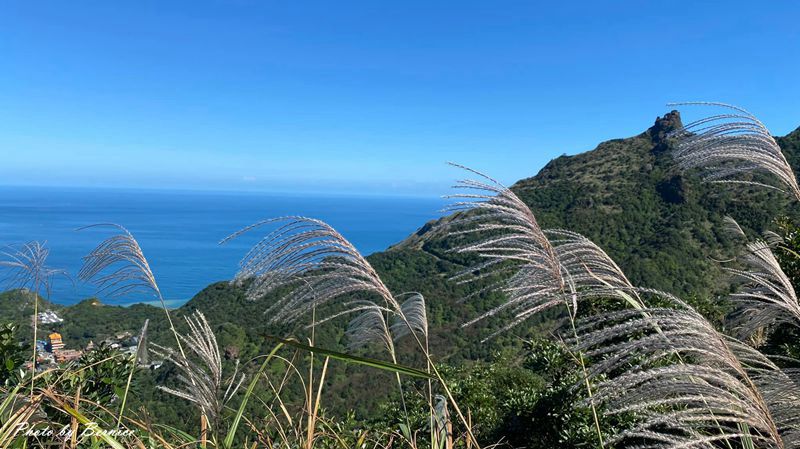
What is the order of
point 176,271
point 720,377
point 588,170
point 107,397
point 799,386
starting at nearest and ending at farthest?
point 720,377
point 799,386
point 107,397
point 588,170
point 176,271

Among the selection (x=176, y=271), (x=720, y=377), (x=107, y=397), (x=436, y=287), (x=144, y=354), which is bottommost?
(x=176, y=271)

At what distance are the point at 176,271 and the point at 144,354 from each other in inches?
3455

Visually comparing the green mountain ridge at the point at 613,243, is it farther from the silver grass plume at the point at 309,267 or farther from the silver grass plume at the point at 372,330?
the silver grass plume at the point at 309,267

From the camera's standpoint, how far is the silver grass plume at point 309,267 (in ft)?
5.44

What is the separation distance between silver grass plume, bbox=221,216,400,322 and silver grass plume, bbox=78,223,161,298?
2.93 feet

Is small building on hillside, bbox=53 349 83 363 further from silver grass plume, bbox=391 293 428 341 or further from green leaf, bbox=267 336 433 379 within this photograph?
green leaf, bbox=267 336 433 379

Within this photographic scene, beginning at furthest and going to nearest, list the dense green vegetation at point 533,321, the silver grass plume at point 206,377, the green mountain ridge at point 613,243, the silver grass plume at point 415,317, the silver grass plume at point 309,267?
the green mountain ridge at point 613,243 < the dense green vegetation at point 533,321 < the silver grass plume at point 415,317 < the silver grass plume at point 206,377 < the silver grass plume at point 309,267

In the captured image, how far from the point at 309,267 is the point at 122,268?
4.49 ft

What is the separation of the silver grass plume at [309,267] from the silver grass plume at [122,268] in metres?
0.89

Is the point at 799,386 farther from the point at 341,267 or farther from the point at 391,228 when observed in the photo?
the point at 391,228

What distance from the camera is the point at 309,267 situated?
1678mm

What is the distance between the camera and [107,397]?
3.64 metres

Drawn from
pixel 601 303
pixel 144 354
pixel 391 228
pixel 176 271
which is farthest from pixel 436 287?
pixel 391 228

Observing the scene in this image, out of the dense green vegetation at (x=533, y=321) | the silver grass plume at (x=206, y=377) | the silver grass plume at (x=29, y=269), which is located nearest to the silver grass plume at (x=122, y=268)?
the silver grass plume at (x=29, y=269)
